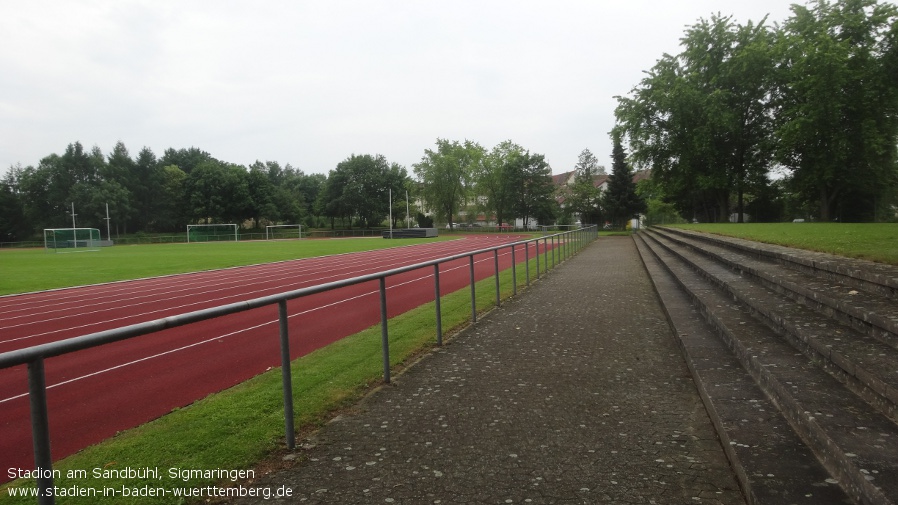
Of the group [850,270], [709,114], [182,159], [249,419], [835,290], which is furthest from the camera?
[182,159]

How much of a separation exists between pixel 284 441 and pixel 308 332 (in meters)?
4.38

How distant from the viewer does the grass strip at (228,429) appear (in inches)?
123

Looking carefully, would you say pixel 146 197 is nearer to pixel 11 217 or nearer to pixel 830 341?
pixel 11 217

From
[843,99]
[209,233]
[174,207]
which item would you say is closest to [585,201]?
[843,99]

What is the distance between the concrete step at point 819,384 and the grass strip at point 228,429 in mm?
3004

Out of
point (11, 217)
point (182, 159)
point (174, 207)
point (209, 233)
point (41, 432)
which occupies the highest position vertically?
point (182, 159)

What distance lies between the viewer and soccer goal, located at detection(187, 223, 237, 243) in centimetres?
6562

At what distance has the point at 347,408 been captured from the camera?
14.1 ft

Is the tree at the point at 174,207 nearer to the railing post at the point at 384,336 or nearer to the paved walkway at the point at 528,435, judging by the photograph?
the railing post at the point at 384,336

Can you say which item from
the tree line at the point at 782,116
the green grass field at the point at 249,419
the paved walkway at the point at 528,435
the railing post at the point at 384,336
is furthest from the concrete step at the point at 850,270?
the tree line at the point at 782,116

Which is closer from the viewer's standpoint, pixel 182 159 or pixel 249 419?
pixel 249 419

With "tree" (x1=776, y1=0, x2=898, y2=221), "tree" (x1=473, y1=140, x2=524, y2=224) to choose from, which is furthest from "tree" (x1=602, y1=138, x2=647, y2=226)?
"tree" (x1=776, y1=0, x2=898, y2=221)

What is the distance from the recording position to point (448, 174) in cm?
7831

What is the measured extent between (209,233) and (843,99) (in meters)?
65.3
